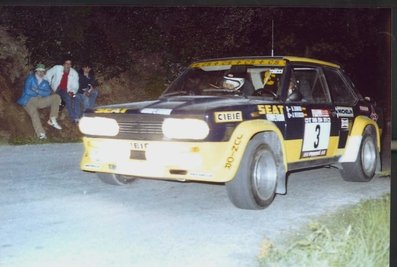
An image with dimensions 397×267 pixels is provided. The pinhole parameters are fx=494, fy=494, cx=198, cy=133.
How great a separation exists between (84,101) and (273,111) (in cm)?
150

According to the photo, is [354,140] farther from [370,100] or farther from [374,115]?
[370,100]

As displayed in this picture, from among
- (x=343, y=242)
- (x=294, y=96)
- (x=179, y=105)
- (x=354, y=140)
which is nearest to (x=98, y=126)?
(x=179, y=105)

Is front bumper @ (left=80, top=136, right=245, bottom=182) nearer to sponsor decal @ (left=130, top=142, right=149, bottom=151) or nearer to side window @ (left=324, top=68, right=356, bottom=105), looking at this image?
sponsor decal @ (left=130, top=142, right=149, bottom=151)

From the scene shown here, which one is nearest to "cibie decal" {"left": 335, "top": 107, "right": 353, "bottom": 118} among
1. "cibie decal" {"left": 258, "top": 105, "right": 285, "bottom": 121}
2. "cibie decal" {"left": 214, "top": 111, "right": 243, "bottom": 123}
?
"cibie decal" {"left": 258, "top": 105, "right": 285, "bottom": 121}

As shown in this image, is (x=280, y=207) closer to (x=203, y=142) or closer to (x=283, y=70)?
(x=203, y=142)

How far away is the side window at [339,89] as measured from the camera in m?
4.34

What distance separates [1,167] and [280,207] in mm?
2164

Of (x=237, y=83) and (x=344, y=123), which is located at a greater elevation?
(x=237, y=83)

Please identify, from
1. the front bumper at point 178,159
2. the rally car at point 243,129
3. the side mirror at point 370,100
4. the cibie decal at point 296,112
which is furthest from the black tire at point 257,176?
the side mirror at point 370,100

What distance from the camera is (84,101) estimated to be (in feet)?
12.8

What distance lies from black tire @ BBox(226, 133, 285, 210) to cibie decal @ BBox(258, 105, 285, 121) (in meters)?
0.14

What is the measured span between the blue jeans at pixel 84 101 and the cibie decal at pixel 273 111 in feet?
4.28

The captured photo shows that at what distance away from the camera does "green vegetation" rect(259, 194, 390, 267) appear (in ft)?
11.1

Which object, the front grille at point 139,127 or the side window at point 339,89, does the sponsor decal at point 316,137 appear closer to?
the side window at point 339,89
